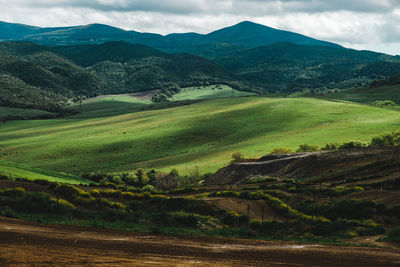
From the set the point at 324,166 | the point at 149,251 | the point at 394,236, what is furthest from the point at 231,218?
the point at 324,166

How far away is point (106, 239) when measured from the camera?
23875 millimetres

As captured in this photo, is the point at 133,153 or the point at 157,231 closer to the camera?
the point at 157,231

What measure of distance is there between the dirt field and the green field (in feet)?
226

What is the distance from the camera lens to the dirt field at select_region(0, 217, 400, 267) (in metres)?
18.8

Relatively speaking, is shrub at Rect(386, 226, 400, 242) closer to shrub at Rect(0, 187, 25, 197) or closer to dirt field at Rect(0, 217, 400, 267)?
dirt field at Rect(0, 217, 400, 267)

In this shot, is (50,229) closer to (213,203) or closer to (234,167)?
(213,203)

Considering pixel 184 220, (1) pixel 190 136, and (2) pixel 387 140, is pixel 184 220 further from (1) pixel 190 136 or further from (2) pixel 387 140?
(1) pixel 190 136

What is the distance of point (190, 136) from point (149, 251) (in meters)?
118

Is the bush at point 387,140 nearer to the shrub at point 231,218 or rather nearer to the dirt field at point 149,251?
the shrub at point 231,218

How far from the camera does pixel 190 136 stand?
139 metres

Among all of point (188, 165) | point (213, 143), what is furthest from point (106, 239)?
point (213, 143)

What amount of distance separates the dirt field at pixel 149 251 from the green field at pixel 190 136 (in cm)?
6903

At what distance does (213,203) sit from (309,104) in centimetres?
14404

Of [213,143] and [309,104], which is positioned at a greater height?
[309,104]
